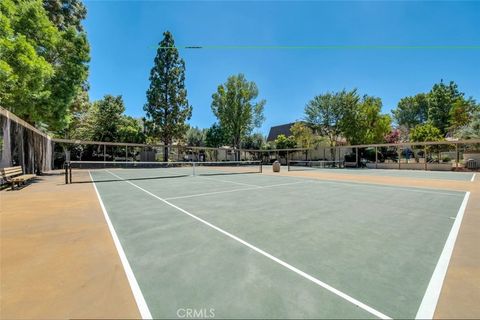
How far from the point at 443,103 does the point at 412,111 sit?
21978 millimetres

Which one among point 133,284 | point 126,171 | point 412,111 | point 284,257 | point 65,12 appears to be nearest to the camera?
point 133,284

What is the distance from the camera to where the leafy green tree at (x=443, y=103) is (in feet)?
145

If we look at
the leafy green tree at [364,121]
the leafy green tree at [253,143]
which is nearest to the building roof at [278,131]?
the leafy green tree at [253,143]

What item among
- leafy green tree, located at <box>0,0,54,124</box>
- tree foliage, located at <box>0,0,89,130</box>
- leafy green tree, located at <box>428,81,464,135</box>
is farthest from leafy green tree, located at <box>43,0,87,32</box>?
leafy green tree, located at <box>428,81,464,135</box>

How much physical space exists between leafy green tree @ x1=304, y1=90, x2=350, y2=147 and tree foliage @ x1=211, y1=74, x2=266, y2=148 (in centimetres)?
1127

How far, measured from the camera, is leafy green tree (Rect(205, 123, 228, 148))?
158 ft

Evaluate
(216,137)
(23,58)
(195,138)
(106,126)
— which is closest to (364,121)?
(216,137)

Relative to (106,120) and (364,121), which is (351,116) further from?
(106,120)

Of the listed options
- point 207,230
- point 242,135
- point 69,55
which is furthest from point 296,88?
point 207,230

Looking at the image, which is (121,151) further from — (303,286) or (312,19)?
(303,286)

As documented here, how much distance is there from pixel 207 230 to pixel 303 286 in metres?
2.59

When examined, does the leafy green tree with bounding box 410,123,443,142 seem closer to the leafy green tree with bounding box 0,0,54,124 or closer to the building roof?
the building roof

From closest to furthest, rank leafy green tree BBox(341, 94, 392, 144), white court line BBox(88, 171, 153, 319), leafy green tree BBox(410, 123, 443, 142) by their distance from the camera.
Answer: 1. white court line BBox(88, 171, 153, 319)
2. leafy green tree BBox(410, 123, 443, 142)
3. leafy green tree BBox(341, 94, 392, 144)

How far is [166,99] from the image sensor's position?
37500 millimetres
